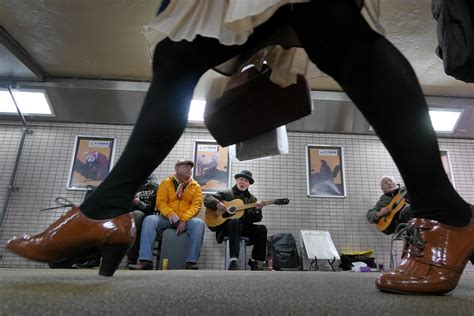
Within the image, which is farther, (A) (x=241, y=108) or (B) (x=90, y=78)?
(B) (x=90, y=78)

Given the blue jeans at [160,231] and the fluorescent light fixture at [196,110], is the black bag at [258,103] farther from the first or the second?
the fluorescent light fixture at [196,110]

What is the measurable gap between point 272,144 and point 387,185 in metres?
4.07

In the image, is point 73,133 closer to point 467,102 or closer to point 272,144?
point 272,144

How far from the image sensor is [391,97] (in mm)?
632

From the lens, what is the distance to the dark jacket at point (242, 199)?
409 centimetres

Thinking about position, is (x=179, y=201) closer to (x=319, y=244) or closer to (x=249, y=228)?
(x=249, y=228)

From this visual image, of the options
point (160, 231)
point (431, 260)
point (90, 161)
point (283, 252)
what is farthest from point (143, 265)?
point (431, 260)

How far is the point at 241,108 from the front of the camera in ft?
3.17

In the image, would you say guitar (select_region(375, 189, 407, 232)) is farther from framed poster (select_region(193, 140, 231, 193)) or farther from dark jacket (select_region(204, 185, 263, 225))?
framed poster (select_region(193, 140, 231, 193))

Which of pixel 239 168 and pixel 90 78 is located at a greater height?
pixel 90 78

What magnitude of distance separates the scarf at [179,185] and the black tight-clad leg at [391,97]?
3531 millimetres

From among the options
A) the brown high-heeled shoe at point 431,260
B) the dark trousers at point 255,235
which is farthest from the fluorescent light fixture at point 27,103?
the brown high-heeled shoe at point 431,260

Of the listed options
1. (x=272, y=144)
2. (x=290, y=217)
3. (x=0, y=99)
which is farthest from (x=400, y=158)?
(x=0, y=99)

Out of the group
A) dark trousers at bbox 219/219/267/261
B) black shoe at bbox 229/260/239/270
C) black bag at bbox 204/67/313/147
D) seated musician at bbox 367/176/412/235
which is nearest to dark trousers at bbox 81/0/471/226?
black bag at bbox 204/67/313/147
